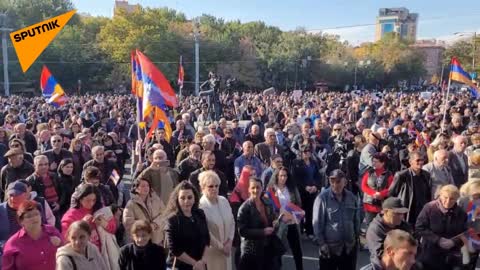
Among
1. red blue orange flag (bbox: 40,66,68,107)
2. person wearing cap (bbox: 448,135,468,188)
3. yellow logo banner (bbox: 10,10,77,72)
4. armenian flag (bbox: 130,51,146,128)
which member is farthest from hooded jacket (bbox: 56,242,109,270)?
red blue orange flag (bbox: 40,66,68,107)

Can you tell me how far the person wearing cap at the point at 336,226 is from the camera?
4.96 meters

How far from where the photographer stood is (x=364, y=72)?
71.7 meters

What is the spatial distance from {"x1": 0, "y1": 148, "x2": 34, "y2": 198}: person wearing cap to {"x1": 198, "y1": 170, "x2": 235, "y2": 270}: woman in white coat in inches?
109

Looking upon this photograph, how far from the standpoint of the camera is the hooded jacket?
343 cm

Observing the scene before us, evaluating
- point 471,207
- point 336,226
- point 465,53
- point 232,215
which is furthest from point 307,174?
point 465,53

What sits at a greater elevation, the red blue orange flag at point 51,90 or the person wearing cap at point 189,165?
the red blue orange flag at point 51,90

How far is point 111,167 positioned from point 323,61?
64.5 m

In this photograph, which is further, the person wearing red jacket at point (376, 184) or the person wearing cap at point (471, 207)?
the person wearing red jacket at point (376, 184)

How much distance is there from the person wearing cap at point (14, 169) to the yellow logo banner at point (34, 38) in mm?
2343

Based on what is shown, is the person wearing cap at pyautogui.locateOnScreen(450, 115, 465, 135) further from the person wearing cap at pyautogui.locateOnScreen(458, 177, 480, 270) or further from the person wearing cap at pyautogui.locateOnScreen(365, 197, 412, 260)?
the person wearing cap at pyautogui.locateOnScreen(365, 197, 412, 260)

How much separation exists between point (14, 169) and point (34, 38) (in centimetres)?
288

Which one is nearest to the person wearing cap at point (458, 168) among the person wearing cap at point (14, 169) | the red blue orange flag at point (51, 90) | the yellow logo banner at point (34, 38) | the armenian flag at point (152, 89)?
the armenian flag at point (152, 89)

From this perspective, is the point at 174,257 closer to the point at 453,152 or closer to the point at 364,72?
the point at 453,152

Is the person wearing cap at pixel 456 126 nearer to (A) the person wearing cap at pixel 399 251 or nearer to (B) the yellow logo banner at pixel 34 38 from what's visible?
(B) the yellow logo banner at pixel 34 38
